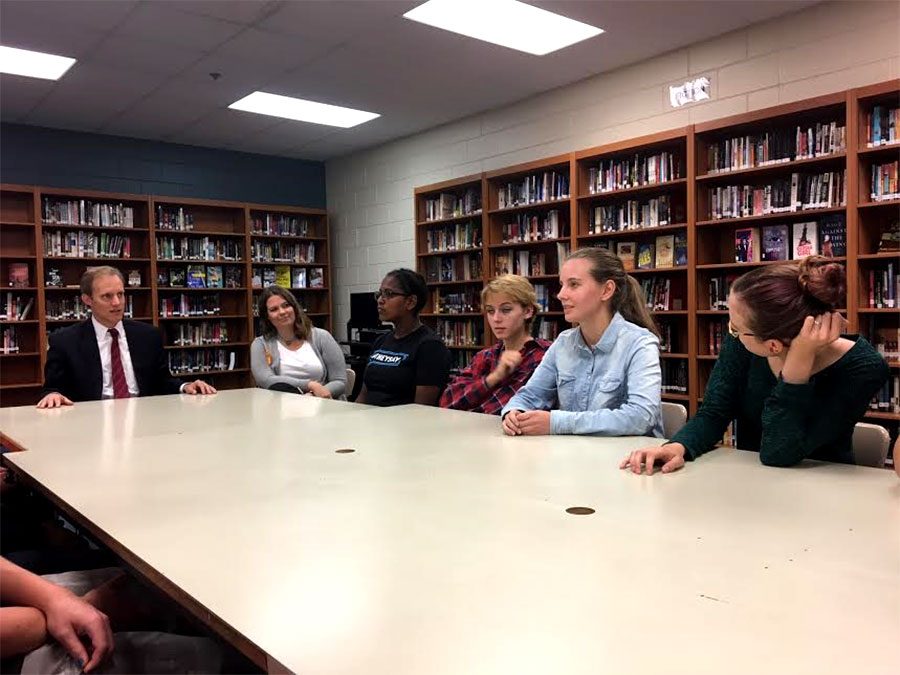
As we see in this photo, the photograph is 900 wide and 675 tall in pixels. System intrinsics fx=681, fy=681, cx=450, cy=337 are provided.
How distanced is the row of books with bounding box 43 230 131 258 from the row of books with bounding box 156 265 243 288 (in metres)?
0.38

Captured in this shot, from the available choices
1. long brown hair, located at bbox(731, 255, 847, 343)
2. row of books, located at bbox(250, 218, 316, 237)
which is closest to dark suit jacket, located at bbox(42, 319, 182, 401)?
long brown hair, located at bbox(731, 255, 847, 343)

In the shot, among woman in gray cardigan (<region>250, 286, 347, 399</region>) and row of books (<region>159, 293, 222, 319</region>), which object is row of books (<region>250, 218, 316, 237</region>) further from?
woman in gray cardigan (<region>250, 286, 347, 399</region>)

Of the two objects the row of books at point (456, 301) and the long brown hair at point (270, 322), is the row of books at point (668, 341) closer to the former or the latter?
the row of books at point (456, 301)

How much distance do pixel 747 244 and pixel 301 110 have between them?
372 cm

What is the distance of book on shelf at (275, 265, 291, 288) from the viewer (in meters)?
7.12

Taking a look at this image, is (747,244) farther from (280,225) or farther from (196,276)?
(196,276)

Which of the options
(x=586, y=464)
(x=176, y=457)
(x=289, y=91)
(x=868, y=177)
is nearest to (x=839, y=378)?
(x=586, y=464)

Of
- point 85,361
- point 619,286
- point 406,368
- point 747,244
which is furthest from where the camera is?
point 747,244

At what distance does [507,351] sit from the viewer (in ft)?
8.86

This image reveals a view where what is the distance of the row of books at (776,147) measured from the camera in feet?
12.1

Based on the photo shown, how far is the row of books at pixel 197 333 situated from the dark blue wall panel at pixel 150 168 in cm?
127

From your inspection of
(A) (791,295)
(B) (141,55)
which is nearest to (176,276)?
(B) (141,55)

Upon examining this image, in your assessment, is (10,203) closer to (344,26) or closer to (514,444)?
(344,26)

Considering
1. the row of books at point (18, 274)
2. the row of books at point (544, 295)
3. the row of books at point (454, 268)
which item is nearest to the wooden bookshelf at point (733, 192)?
the row of books at point (544, 295)
